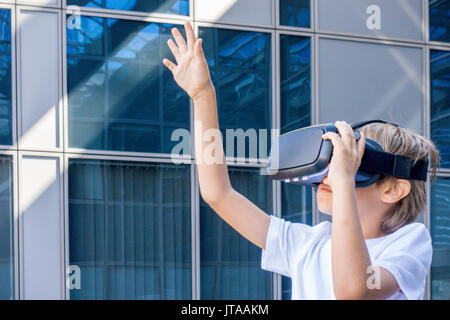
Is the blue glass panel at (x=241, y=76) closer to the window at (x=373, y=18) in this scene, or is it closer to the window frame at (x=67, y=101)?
the window frame at (x=67, y=101)

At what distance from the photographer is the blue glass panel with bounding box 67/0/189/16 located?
→ 259 inches

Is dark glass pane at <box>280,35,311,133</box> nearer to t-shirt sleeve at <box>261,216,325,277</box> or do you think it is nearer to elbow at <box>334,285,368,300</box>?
t-shirt sleeve at <box>261,216,325,277</box>

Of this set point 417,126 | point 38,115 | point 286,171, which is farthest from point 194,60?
point 417,126

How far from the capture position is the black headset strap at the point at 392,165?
1445 mm

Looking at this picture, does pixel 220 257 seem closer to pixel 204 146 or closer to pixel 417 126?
pixel 417 126

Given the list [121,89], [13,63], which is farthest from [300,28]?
[13,63]

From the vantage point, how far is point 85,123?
6461mm

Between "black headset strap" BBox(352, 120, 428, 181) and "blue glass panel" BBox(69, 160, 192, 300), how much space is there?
5.20m

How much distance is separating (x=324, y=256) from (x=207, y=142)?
15.9 inches

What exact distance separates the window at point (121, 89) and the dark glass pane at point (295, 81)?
1070 mm

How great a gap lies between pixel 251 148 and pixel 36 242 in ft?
8.64

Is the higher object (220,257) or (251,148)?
(251,148)

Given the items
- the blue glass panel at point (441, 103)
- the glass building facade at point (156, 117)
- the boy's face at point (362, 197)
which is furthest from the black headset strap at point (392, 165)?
the blue glass panel at point (441, 103)

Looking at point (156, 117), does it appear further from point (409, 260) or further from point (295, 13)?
point (409, 260)
